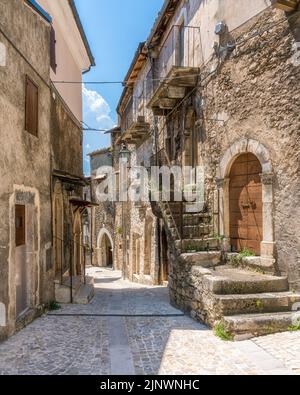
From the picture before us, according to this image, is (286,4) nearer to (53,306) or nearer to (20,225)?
(20,225)

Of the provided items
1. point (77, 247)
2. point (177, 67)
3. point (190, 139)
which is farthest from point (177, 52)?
point (77, 247)

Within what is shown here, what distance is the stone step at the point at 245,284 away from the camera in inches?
232

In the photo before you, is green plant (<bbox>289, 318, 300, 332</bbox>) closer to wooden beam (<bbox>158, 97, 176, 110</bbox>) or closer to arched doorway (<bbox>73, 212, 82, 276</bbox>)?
wooden beam (<bbox>158, 97, 176, 110</bbox>)

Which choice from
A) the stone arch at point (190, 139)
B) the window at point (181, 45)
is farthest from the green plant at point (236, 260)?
the window at point (181, 45)

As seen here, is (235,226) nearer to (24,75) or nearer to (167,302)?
(167,302)

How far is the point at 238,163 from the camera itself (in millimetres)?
8086

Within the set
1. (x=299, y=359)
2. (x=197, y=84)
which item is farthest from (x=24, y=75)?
(x=299, y=359)

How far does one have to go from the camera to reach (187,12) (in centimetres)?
1056

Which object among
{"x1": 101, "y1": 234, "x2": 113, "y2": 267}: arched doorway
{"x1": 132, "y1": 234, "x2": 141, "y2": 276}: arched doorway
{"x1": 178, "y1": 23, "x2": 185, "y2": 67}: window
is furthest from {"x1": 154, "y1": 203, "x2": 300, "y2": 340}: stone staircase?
{"x1": 101, "y1": 234, "x2": 113, "y2": 267}: arched doorway

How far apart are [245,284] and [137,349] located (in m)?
2.24

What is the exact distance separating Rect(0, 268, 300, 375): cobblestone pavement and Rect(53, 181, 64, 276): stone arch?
2634mm

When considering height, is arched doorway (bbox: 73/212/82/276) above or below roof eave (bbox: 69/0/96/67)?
below

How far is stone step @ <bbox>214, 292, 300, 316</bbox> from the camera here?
5.52m

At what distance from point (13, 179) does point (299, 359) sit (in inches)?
199
